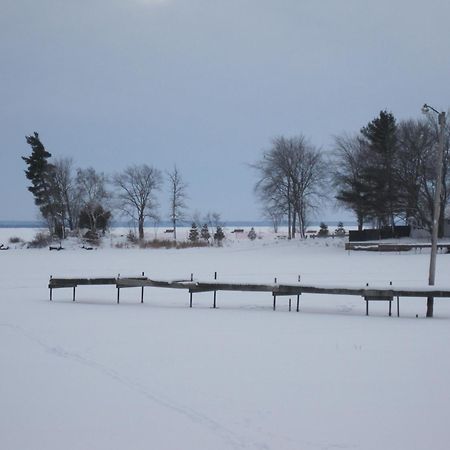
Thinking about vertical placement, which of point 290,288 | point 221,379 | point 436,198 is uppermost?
point 436,198

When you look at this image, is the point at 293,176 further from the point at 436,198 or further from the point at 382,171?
the point at 436,198

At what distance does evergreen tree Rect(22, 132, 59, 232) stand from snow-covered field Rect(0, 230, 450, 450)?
45226 mm

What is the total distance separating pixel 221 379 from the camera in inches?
229

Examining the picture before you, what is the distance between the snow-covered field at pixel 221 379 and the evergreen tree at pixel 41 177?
4523cm

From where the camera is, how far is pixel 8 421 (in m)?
4.57

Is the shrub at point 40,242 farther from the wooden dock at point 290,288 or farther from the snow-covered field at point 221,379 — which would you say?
the snow-covered field at point 221,379

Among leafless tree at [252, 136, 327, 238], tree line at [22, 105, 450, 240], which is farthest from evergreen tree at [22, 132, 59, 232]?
leafless tree at [252, 136, 327, 238]

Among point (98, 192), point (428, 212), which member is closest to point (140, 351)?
point (428, 212)

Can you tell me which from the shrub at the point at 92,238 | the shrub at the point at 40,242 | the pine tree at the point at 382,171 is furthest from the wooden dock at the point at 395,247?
the shrub at the point at 40,242

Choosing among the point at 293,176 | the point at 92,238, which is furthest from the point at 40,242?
the point at 293,176

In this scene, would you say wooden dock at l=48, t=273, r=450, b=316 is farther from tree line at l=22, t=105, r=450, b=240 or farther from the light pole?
tree line at l=22, t=105, r=450, b=240

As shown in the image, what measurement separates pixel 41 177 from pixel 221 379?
52055 millimetres

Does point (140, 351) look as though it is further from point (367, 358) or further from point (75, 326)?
point (367, 358)

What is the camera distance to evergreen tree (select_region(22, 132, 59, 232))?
52344 millimetres
